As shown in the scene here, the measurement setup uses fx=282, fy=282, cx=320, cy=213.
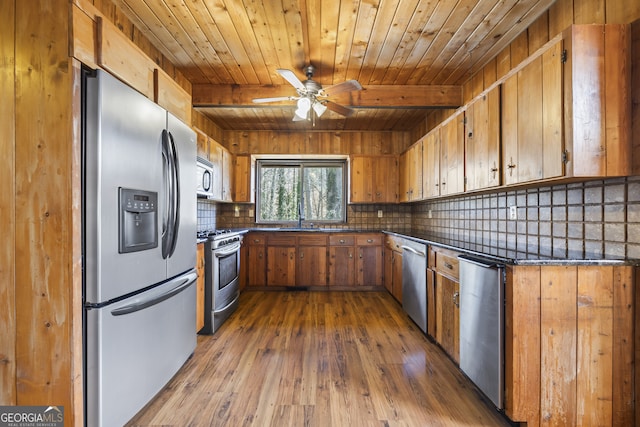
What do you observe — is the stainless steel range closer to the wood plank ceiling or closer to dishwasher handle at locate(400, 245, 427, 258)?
the wood plank ceiling

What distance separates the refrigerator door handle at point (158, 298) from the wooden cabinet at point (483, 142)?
2.32 meters

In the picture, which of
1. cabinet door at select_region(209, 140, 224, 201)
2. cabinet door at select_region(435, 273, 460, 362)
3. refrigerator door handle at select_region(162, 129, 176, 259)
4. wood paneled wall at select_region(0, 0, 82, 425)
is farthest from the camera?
cabinet door at select_region(209, 140, 224, 201)

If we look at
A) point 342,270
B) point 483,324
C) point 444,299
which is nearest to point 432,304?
point 444,299

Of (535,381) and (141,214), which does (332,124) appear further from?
(535,381)

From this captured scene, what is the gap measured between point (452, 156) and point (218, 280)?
8.46ft

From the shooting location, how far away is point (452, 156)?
2.69 meters

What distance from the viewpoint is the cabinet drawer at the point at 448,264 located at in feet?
6.84

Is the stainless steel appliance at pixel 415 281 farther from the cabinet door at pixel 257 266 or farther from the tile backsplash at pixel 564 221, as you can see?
the cabinet door at pixel 257 266

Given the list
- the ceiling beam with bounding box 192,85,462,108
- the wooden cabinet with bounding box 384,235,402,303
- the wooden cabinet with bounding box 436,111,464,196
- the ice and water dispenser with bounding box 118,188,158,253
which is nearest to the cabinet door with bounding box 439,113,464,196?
the wooden cabinet with bounding box 436,111,464,196

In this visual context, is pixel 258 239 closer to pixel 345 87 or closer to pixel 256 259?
pixel 256 259

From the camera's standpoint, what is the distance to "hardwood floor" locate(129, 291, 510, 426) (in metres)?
1.61

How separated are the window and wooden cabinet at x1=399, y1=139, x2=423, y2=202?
1057mm

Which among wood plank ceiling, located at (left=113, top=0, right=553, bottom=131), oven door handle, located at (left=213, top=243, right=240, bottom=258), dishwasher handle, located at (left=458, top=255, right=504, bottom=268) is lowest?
oven door handle, located at (left=213, top=243, right=240, bottom=258)

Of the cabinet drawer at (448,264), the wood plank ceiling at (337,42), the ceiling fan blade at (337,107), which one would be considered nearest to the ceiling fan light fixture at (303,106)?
the ceiling fan blade at (337,107)
